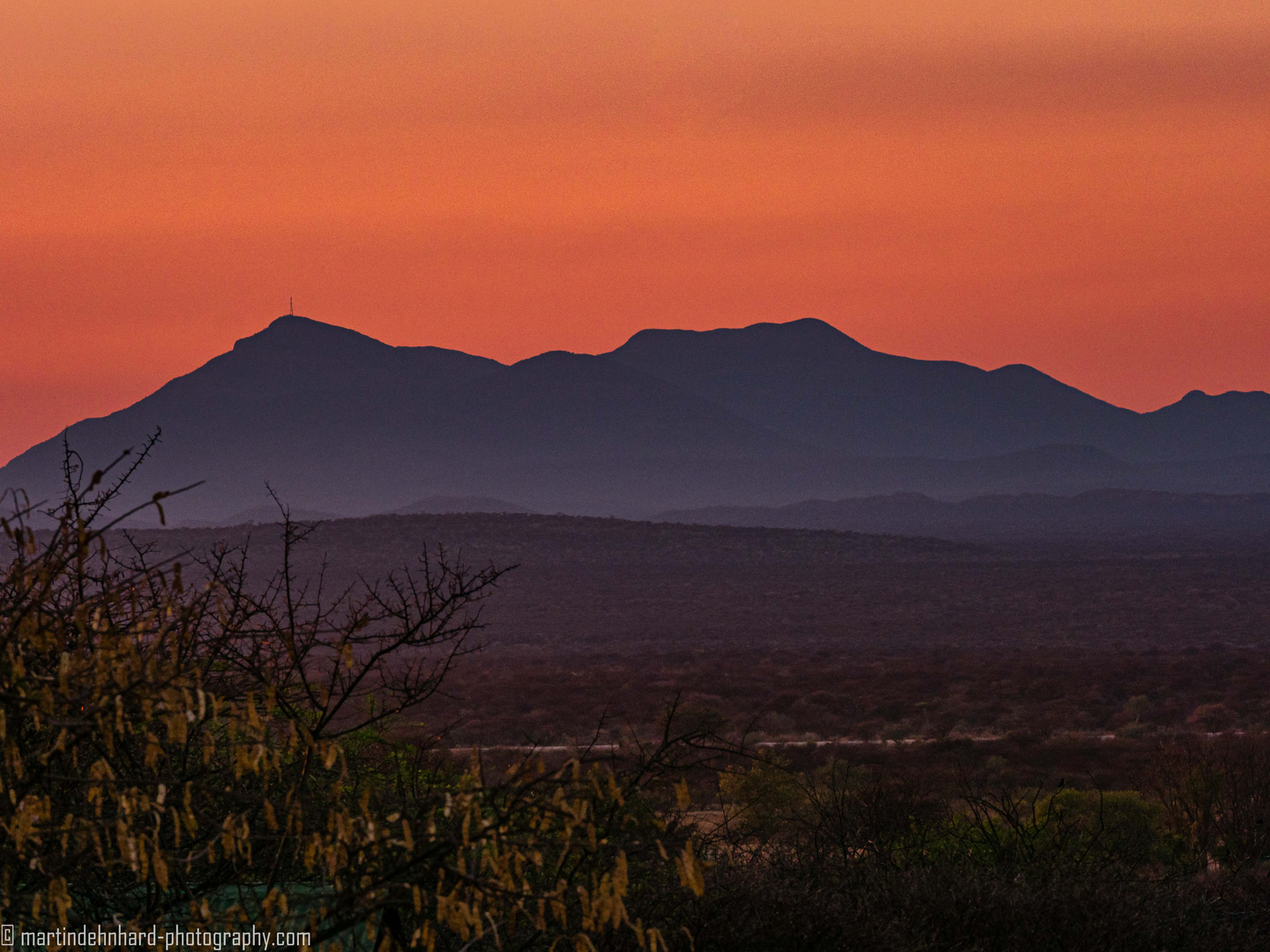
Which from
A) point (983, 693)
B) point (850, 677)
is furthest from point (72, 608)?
point (850, 677)

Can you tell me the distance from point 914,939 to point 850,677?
47.6 metres

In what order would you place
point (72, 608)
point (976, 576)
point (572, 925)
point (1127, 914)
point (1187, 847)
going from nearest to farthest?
point (72, 608) → point (572, 925) → point (1127, 914) → point (1187, 847) → point (976, 576)

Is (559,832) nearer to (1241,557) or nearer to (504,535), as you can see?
(504,535)

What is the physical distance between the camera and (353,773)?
9758mm

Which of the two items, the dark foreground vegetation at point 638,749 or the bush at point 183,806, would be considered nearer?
the bush at point 183,806

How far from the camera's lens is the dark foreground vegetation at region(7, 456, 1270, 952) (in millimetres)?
Result: 4418

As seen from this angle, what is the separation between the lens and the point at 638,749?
20.6 metres

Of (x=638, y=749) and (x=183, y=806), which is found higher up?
(x=183, y=806)

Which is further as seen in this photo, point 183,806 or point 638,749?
point 638,749

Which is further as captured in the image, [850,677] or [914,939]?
[850,677]

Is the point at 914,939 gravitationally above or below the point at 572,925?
below

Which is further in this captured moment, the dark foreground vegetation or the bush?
the dark foreground vegetation

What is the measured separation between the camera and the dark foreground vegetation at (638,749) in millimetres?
4418

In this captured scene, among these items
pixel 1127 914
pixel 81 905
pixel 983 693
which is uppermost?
pixel 81 905
